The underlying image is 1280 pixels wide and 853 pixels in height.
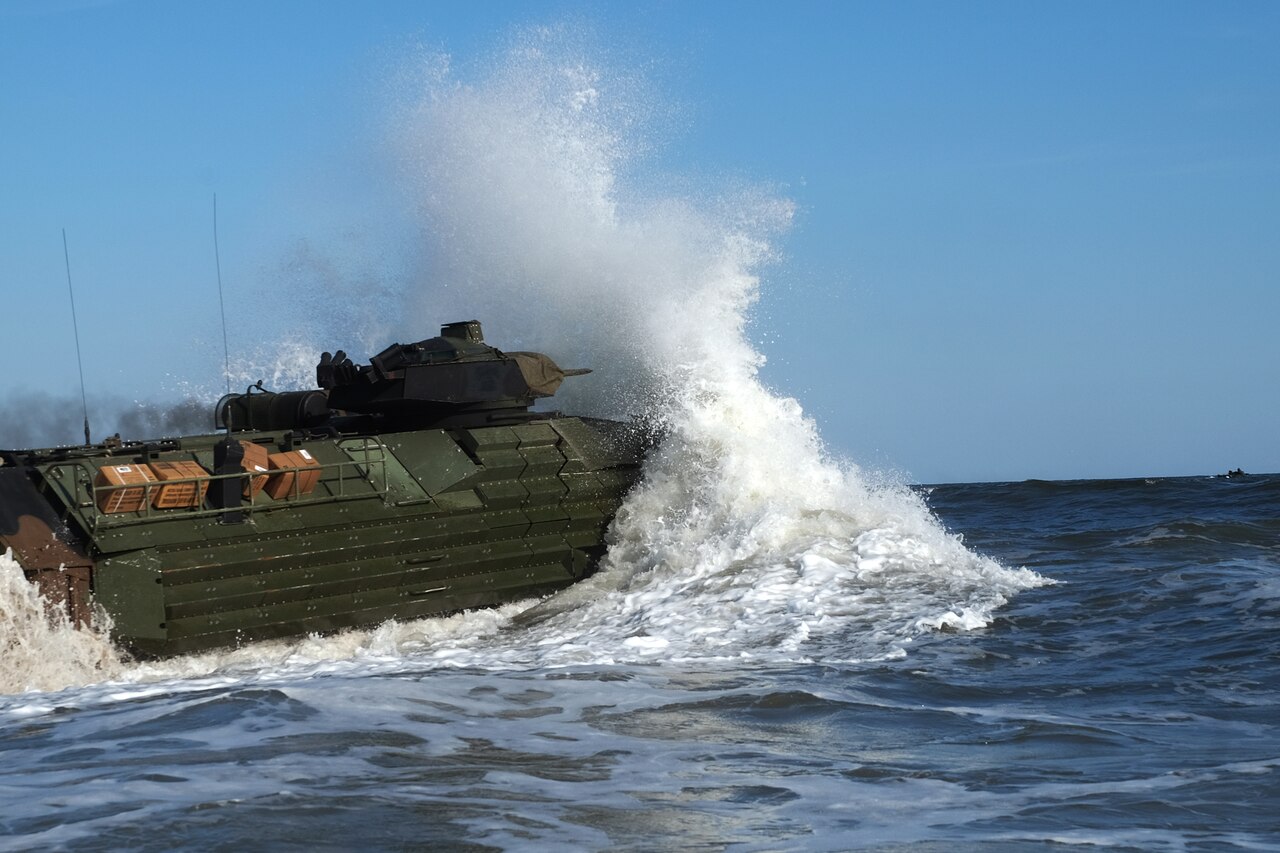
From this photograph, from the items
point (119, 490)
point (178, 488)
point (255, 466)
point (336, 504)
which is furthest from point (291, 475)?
point (119, 490)

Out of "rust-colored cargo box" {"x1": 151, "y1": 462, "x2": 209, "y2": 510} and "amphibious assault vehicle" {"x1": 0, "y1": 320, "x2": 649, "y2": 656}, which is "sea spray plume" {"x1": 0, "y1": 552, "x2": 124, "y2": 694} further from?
"rust-colored cargo box" {"x1": 151, "y1": 462, "x2": 209, "y2": 510}

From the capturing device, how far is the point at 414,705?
389 inches

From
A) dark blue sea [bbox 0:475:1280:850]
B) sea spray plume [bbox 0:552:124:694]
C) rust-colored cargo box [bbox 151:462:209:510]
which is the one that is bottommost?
dark blue sea [bbox 0:475:1280:850]

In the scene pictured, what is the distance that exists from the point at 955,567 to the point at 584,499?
13.5 feet

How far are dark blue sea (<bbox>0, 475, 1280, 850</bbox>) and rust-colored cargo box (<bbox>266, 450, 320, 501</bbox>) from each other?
1.48 meters

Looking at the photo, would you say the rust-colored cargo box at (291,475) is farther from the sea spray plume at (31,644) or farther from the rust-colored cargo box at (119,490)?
the sea spray plume at (31,644)

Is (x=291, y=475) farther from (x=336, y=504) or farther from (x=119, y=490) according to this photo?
(x=119, y=490)

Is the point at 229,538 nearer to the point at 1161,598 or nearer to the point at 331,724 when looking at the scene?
the point at 331,724

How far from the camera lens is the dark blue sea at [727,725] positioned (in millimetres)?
6852

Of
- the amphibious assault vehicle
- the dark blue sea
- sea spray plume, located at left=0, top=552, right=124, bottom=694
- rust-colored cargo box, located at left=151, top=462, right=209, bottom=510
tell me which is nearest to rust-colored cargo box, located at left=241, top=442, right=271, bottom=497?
the amphibious assault vehicle

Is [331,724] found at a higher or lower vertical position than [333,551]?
lower

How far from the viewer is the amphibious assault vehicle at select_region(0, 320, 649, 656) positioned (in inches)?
513

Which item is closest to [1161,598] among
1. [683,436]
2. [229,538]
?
[683,436]

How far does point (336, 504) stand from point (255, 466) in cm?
88
